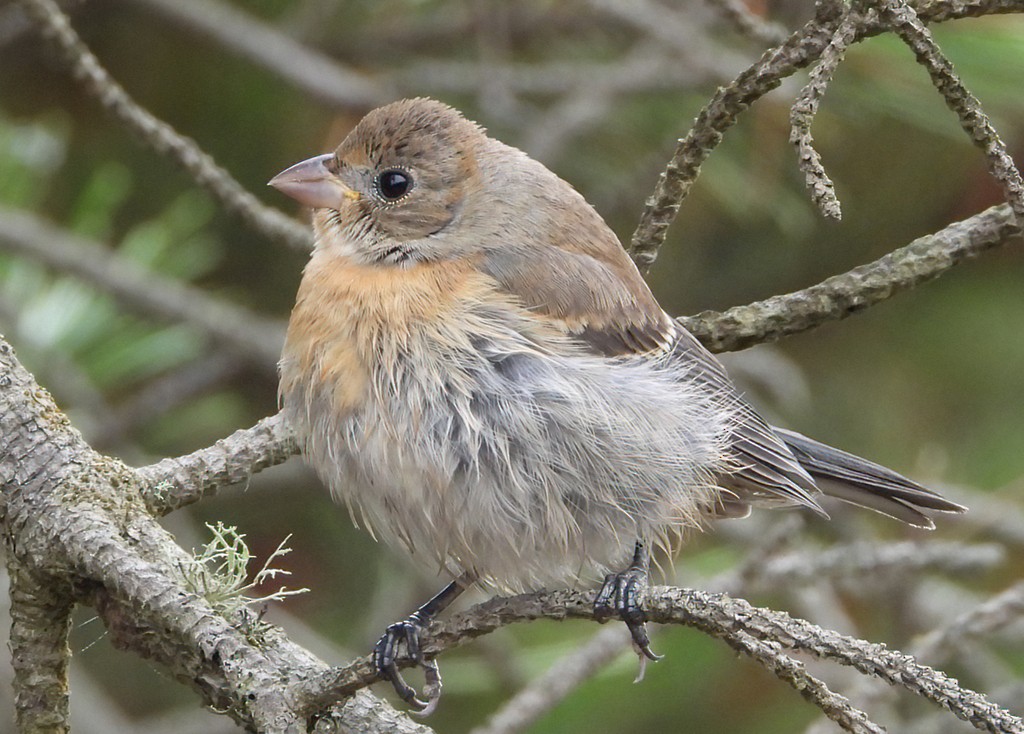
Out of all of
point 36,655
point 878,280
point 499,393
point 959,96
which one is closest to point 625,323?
point 499,393

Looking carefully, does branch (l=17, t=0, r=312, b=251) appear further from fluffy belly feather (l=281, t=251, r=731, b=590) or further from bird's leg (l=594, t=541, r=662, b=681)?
bird's leg (l=594, t=541, r=662, b=681)

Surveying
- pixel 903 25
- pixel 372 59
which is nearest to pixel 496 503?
pixel 903 25

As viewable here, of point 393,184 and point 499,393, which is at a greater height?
point 393,184

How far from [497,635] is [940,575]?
1357mm

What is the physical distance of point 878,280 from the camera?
2.68 metres

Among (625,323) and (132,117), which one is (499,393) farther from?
(132,117)

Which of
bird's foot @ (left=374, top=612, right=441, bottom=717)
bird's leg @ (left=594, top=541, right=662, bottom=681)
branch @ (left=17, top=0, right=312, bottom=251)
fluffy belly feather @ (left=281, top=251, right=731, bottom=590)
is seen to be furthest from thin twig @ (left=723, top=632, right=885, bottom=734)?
branch @ (left=17, top=0, right=312, bottom=251)

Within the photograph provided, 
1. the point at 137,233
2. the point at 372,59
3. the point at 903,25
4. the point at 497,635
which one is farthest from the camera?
the point at 372,59

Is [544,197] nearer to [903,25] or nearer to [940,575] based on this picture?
[903,25]

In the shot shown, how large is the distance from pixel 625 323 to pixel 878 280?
0.57 meters

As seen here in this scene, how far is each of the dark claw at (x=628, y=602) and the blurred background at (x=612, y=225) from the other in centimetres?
95

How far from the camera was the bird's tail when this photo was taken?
3090mm

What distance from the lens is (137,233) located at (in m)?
4.21

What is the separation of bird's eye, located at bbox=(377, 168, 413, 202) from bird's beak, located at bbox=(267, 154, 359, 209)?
0.06 m
